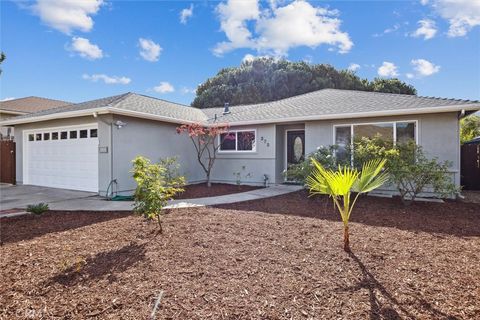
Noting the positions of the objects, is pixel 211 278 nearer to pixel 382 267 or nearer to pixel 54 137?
pixel 382 267

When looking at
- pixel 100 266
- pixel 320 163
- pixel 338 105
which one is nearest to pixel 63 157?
pixel 100 266

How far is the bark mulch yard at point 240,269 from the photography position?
Answer: 112 inches

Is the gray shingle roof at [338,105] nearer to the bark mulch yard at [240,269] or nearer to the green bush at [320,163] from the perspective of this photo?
the green bush at [320,163]

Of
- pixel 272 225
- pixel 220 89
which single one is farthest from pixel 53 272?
pixel 220 89

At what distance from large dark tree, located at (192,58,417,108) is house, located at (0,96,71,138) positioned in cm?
1397

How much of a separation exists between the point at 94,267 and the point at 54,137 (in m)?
9.75

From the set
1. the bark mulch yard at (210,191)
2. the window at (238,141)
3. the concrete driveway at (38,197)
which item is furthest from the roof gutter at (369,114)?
the concrete driveway at (38,197)

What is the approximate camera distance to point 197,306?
114 inches

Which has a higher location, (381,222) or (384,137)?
(384,137)

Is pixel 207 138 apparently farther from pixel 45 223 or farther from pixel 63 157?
pixel 45 223

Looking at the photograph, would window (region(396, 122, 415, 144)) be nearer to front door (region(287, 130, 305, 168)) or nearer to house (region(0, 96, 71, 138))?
front door (region(287, 130, 305, 168))

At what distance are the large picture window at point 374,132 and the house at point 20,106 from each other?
1825 cm

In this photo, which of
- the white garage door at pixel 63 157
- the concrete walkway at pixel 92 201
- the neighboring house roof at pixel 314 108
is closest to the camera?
the concrete walkway at pixel 92 201

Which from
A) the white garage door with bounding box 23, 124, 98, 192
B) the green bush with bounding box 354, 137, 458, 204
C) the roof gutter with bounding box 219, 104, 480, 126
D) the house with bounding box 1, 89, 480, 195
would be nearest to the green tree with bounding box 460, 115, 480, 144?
the house with bounding box 1, 89, 480, 195
